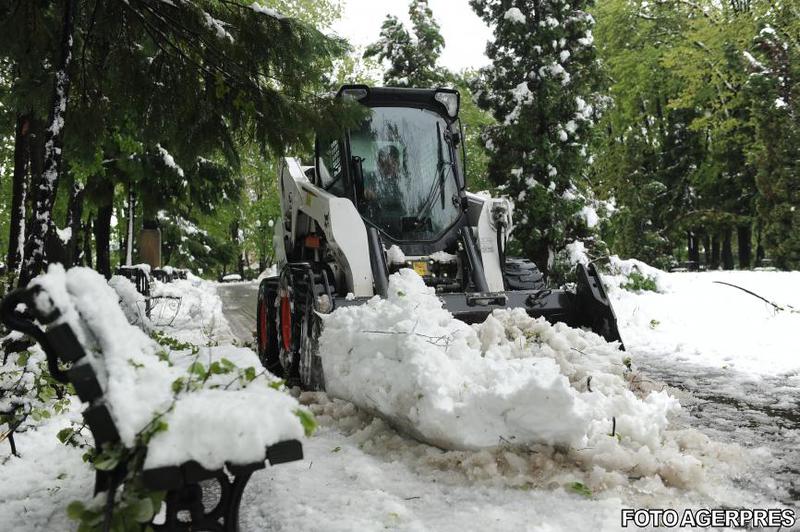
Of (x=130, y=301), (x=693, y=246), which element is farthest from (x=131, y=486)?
(x=693, y=246)

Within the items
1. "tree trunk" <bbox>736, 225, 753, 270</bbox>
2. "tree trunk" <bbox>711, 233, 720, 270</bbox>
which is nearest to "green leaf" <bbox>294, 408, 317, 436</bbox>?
"tree trunk" <bbox>736, 225, 753, 270</bbox>

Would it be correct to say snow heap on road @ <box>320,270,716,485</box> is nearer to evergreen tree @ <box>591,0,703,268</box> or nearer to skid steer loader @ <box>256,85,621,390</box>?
skid steer loader @ <box>256,85,621,390</box>

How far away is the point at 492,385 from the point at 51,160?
3726 millimetres

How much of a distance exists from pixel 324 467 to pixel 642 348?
620 cm

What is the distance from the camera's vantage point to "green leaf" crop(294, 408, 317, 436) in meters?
2.07

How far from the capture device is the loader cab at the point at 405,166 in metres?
6.80

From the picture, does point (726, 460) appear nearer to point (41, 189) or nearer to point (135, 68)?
point (41, 189)

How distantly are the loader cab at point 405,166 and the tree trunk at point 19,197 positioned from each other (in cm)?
362

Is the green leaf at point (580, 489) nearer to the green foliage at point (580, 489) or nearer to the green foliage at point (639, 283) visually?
the green foliage at point (580, 489)

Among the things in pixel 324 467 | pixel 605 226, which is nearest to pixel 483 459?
pixel 324 467

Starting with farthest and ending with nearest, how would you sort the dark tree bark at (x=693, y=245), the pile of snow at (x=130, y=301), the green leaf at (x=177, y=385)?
the dark tree bark at (x=693, y=245) < the pile of snow at (x=130, y=301) < the green leaf at (x=177, y=385)

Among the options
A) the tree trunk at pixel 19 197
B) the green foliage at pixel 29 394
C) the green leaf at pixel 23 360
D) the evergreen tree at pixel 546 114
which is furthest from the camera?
the evergreen tree at pixel 546 114

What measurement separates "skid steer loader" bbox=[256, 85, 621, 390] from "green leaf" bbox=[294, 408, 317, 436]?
3.60m

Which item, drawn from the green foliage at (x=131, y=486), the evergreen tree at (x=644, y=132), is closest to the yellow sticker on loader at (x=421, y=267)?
the green foliage at (x=131, y=486)
